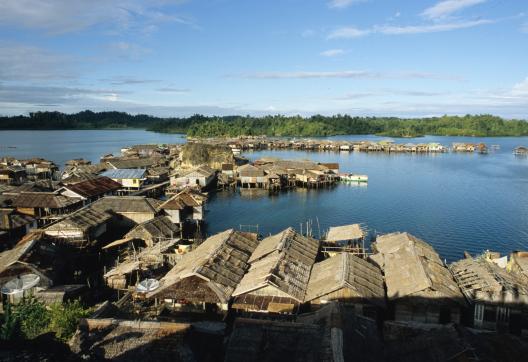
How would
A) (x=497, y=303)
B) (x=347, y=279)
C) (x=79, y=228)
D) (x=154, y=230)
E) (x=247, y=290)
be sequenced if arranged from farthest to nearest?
(x=154, y=230), (x=79, y=228), (x=347, y=279), (x=247, y=290), (x=497, y=303)

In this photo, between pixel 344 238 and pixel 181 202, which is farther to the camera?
pixel 181 202

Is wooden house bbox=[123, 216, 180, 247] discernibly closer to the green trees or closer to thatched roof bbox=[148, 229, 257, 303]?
thatched roof bbox=[148, 229, 257, 303]

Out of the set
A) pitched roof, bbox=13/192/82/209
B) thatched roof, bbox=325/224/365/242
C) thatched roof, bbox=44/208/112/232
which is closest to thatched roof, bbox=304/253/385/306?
thatched roof, bbox=325/224/365/242

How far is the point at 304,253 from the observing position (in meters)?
22.5

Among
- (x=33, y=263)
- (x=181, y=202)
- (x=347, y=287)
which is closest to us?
(x=347, y=287)

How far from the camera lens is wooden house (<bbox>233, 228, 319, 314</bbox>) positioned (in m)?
17.1

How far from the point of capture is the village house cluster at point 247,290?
499 inches

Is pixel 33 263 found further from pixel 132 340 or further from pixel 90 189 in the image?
pixel 90 189

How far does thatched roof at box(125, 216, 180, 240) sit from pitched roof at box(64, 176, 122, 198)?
10.7 m

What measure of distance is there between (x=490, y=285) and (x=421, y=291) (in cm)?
313

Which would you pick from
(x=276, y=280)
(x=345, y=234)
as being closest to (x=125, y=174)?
(x=345, y=234)

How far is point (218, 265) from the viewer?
63.9 ft

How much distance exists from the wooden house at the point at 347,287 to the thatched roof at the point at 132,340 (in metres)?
6.57

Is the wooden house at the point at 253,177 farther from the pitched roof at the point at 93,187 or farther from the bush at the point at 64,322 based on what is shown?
the bush at the point at 64,322
